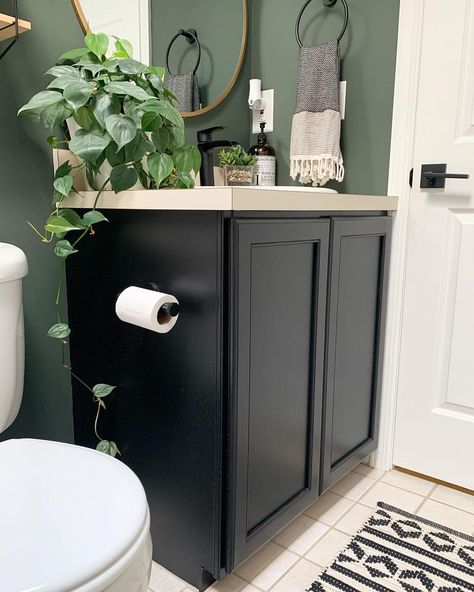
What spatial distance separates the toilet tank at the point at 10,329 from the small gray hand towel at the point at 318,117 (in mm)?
995

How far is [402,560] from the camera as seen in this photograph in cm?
126

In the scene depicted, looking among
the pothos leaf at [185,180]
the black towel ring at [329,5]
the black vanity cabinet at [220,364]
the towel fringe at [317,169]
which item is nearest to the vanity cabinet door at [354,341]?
the black vanity cabinet at [220,364]

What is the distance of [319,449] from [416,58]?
47.8 inches

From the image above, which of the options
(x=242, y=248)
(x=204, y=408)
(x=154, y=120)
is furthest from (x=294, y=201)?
(x=204, y=408)

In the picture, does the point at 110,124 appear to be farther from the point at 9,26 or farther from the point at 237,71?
the point at 237,71

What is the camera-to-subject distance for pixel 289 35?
1.73m

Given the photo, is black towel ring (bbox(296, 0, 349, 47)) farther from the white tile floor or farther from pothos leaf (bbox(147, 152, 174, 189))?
the white tile floor

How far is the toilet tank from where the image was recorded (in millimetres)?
1039

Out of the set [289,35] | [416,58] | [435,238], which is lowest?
[435,238]

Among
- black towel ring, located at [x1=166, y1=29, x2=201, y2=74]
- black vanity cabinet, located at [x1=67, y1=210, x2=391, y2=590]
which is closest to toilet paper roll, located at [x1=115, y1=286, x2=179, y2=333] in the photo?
black vanity cabinet, located at [x1=67, y1=210, x2=391, y2=590]

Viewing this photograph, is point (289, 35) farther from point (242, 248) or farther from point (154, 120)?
point (242, 248)

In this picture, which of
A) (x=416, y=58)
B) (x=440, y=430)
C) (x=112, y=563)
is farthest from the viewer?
(x=440, y=430)

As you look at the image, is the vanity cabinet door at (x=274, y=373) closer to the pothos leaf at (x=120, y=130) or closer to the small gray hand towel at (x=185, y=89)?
the pothos leaf at (x=120, y=130)

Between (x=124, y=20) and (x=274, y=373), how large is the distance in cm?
109
